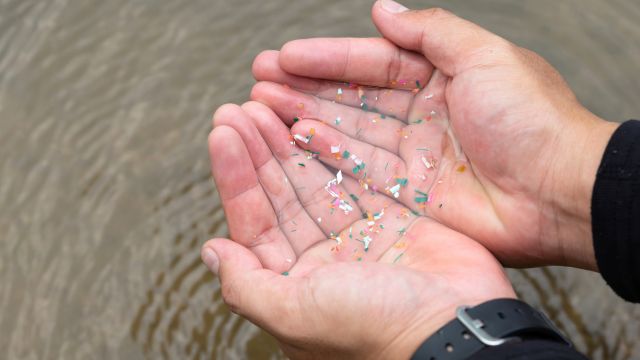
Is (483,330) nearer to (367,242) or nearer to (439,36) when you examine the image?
(367,242)

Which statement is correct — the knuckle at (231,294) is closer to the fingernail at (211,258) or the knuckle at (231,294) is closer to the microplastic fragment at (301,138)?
the fingernail at (211,258)

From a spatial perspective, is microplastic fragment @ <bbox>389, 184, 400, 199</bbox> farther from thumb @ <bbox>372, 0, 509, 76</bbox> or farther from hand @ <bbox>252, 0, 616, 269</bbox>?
thumb @ <bbox>372, 0, 509, 76</bbox>

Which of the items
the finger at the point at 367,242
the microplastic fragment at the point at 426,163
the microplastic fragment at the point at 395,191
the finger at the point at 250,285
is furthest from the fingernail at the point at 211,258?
the microplastic fragment at the point at 426,163

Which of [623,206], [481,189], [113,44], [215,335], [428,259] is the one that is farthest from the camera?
[113,44]

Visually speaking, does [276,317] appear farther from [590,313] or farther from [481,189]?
[590,313]

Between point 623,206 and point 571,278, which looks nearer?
point 623,206

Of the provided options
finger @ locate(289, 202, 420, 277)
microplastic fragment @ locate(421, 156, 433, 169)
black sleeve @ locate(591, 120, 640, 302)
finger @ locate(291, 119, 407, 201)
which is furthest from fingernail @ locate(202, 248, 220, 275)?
black sleeve @ locate(591, 120, 640, 302)

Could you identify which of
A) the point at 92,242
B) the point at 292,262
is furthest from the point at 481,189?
the point at 92,242
